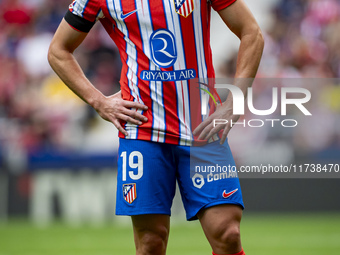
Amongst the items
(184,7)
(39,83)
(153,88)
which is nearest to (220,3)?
(184,7)

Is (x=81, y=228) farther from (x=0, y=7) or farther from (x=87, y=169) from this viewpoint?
(x=0, y=7)

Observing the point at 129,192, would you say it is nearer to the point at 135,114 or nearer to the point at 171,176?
the point at 171,176

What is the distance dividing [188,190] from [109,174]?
5.79 meters

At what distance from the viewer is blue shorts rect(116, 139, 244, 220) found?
3561mm

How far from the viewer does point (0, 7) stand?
12133 millimetres

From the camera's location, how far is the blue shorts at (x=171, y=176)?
3.56 m

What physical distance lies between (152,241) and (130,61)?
992mm

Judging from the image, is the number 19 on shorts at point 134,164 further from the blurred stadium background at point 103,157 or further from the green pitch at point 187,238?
the blurred stadium background at point 103,157

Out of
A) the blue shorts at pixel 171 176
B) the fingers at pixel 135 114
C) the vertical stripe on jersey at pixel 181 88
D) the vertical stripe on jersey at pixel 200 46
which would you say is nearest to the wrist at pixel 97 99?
the fingers at pixel 135 114

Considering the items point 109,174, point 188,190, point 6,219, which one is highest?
point 188,190

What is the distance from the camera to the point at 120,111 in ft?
12.2

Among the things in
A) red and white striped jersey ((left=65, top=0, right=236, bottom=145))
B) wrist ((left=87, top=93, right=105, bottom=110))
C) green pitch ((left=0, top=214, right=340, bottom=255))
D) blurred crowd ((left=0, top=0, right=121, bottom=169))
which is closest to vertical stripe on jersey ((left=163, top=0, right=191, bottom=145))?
red and white striped jersey ((left=65, top=0, right=236, bottom=145))

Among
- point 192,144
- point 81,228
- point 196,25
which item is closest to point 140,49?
point 196,25

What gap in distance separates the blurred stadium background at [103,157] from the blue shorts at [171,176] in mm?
4051
